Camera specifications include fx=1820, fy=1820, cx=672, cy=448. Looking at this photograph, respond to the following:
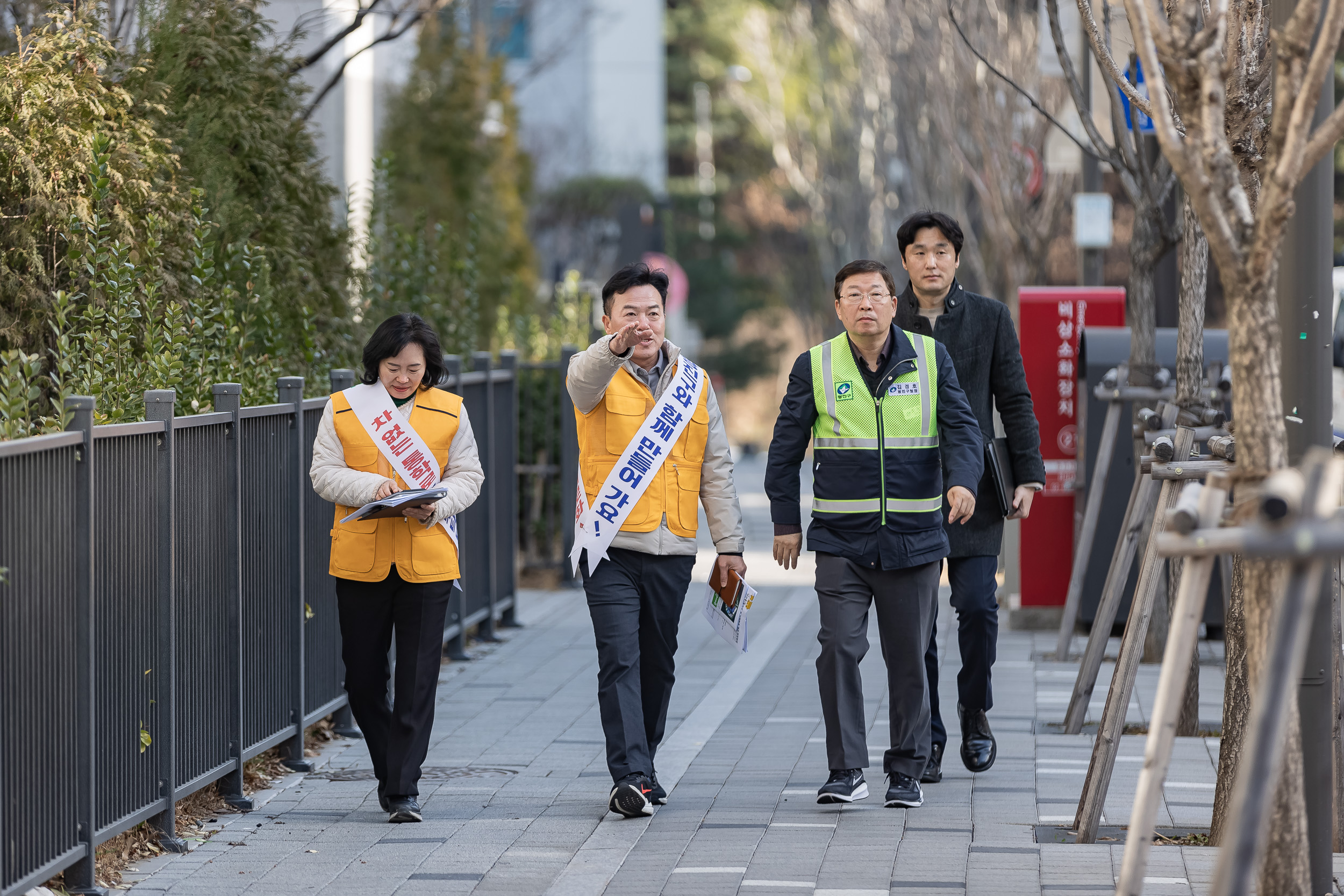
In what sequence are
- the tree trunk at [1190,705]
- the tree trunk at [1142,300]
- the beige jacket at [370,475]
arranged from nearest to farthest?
the beige jacket at [370,475], the tree trunk at [1190,705], the tree trunk at [1142,300]

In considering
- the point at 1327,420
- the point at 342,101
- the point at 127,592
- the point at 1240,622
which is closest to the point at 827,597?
the point at 1240,622

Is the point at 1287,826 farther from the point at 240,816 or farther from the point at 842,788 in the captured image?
the point at 240,816

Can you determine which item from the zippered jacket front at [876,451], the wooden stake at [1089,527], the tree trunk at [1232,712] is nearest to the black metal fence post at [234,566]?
the zippered jacket front at [876,451]

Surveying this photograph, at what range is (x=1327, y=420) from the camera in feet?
17.5

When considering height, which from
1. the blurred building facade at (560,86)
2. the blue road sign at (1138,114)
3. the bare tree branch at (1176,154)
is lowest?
the bare tree branch at (1176,154)

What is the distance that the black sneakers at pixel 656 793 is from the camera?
639 centimetres

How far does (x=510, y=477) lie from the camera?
443 inches

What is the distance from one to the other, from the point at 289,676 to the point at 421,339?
1.62 m

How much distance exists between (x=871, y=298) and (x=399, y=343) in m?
1.63

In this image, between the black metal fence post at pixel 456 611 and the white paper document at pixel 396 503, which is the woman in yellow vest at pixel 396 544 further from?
the black metal fence post at pixel 456 611

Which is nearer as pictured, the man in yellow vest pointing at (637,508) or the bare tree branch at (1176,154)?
the bare tree branch at (1176,154)

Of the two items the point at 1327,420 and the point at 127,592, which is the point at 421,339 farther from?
the point at 1327,420

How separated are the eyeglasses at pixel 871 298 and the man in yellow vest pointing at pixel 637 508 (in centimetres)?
62

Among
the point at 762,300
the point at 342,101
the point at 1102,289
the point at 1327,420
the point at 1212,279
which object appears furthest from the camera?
the point at 762,300
